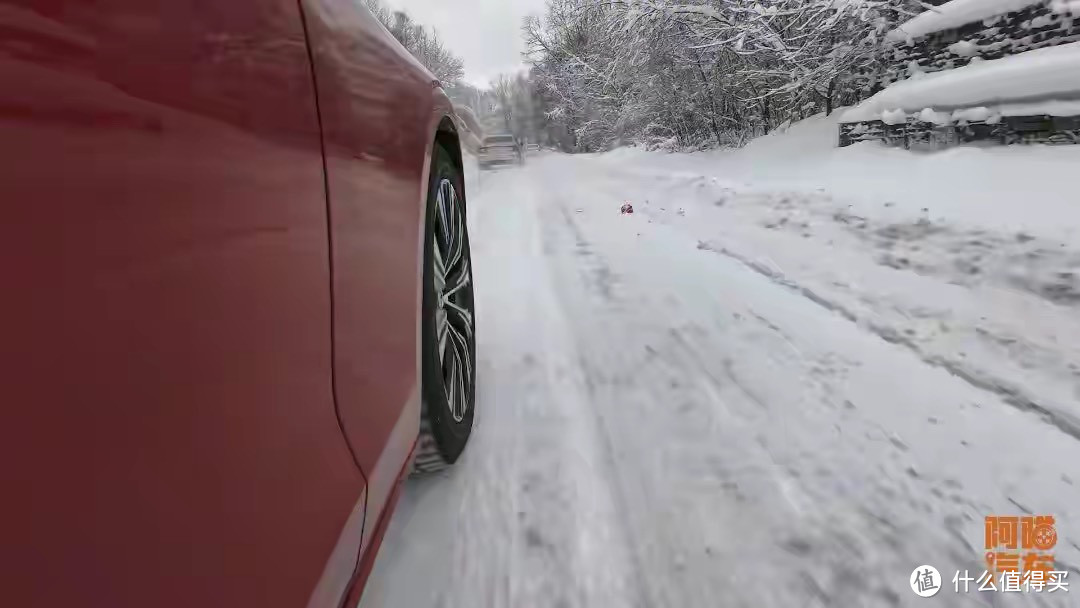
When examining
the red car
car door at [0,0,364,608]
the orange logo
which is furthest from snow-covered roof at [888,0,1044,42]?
car door at [0,0,364,608]

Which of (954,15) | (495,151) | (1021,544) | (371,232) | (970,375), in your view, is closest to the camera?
(371,232)

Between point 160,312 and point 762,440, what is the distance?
6.70 ft

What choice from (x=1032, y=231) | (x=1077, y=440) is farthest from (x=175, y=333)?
(x=1032, y=231)

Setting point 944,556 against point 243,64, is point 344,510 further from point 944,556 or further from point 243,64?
point 944,556

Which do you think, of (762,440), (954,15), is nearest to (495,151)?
(954,15)

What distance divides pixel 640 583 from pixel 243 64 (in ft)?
4.79

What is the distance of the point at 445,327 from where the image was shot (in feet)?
7.02

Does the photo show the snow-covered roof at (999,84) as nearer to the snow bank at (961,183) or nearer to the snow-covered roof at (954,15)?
the snow bank at (961,183)

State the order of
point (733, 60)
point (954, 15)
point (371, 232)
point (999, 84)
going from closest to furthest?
point (371, 232) → point (999, 84) → point (954, 15) → point (733, 60)

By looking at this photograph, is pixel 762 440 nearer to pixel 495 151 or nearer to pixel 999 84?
pixel 999 84

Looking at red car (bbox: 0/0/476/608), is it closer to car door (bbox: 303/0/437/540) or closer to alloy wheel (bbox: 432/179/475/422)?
car door (bbox: 303/0/437/540)

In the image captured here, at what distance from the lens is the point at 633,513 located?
181 cm

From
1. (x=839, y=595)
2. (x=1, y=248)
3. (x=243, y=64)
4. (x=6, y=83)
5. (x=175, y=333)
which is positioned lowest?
(x=839, y=595)

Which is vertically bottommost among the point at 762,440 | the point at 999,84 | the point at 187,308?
the point at 762,440
